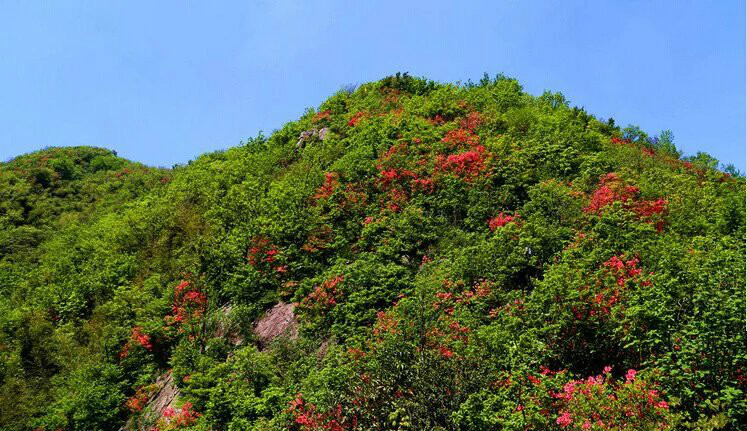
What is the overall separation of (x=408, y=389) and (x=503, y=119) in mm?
25242

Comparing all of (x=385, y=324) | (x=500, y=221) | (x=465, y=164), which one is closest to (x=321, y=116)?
(x=465, y=164)

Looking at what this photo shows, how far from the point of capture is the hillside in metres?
12.3

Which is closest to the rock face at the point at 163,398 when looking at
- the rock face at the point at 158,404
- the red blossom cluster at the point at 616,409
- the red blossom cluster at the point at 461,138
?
the rock face at the point at 158,404

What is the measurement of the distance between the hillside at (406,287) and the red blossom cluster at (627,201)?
4.7 inches

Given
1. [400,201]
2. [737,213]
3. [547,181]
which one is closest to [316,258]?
[400,201]

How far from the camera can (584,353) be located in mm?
15039

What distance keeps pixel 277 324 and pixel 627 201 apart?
16.7 m

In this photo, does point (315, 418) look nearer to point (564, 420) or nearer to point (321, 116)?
point (564, 420)

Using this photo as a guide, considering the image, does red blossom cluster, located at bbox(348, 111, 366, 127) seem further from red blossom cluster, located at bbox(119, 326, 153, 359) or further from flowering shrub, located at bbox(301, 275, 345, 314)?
red blossom cluster, located at bbox(119, 326, 153, 359)

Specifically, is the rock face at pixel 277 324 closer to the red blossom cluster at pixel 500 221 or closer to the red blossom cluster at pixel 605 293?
the red blossom cluster at pixel 500 221

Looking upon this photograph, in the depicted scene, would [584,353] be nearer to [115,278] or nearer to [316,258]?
[316,258]

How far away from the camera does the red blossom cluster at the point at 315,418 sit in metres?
13.8

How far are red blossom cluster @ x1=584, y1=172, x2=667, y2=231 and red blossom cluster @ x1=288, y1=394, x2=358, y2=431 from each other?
14.4 metres

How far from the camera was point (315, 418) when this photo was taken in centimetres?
1510
